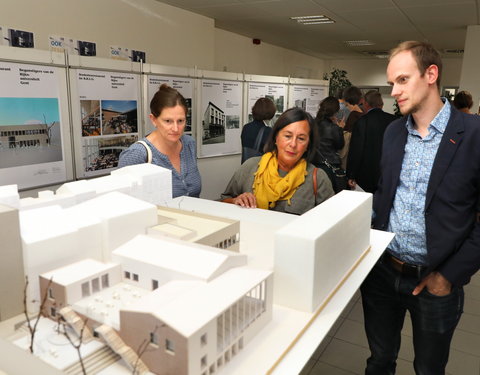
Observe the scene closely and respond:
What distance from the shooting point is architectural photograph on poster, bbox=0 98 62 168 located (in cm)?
359

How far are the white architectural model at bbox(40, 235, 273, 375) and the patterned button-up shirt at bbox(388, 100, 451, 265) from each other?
3.41 feet

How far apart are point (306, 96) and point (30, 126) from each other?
517 cm

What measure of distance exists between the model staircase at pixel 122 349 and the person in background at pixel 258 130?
148 inches

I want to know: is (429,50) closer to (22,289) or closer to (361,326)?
(22,289)

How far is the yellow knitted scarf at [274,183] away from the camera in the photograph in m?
2.38

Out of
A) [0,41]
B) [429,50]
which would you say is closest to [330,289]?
[429,50]

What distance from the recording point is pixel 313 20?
719 centimetres

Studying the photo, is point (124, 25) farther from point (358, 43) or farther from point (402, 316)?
point (358, 43)

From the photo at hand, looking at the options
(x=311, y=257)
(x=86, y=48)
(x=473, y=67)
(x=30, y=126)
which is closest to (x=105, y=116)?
(x=30, y=126)

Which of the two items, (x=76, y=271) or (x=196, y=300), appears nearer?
(x=196, y=300)

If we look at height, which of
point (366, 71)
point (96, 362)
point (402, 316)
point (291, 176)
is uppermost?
point (366, 71)

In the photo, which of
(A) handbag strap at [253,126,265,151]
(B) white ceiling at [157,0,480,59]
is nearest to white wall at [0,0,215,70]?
(B) white ceiling at [157,0,480,59]

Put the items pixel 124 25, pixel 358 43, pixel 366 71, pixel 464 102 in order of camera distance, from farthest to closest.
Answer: pixel 366 71, pixel 358 43, pixel 124 25, pixel 464 102

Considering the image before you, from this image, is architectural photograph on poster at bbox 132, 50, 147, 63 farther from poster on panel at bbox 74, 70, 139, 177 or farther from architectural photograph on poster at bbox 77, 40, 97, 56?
poster on panel at bbox 74, 70, 139, 177
